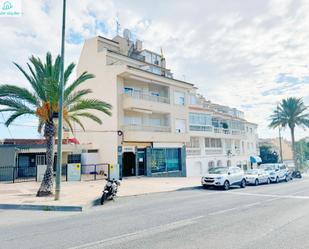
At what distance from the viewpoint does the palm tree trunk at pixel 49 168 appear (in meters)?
14.5

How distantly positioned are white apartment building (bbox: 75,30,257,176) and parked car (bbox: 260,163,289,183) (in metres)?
9.36

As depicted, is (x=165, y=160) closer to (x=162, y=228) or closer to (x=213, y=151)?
(x=213, y=151)

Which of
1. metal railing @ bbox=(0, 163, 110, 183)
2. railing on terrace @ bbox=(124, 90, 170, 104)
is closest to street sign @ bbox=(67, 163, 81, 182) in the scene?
metal railing @ bbox=(0, 163, 110, 183)

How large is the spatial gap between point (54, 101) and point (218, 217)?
421 inches

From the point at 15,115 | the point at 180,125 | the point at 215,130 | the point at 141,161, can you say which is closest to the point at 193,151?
the point at 180,125

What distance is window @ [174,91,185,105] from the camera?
32.7m

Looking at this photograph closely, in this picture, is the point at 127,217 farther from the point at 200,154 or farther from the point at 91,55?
the point at 200,154

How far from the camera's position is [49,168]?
589 inches

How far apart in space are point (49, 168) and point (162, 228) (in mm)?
9531

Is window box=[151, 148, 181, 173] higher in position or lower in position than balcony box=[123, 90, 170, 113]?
lower

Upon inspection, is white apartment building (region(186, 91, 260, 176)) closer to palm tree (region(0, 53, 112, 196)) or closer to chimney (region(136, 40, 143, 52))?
chimney (region(136, 40, 143, 52))

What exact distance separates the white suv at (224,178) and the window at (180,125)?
11.6 meters

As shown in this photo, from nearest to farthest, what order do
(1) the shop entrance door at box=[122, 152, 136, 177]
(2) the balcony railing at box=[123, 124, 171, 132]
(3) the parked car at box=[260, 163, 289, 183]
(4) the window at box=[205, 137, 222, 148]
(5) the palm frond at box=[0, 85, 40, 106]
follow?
(5) the palm frond at box=[0, 85, 40, 106]
(2) the balcony railing at box=[123, 124, 171, 132]
(1) the shop entrance door at box=[122, 152, 136, 177]
(3) the parked car at box=[260, 163, 289, 183]
(4) the window at box=[205, 137, 222, 148]

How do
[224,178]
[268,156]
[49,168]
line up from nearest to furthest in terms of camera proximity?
[49,168] < [224,178] < [268,156]
